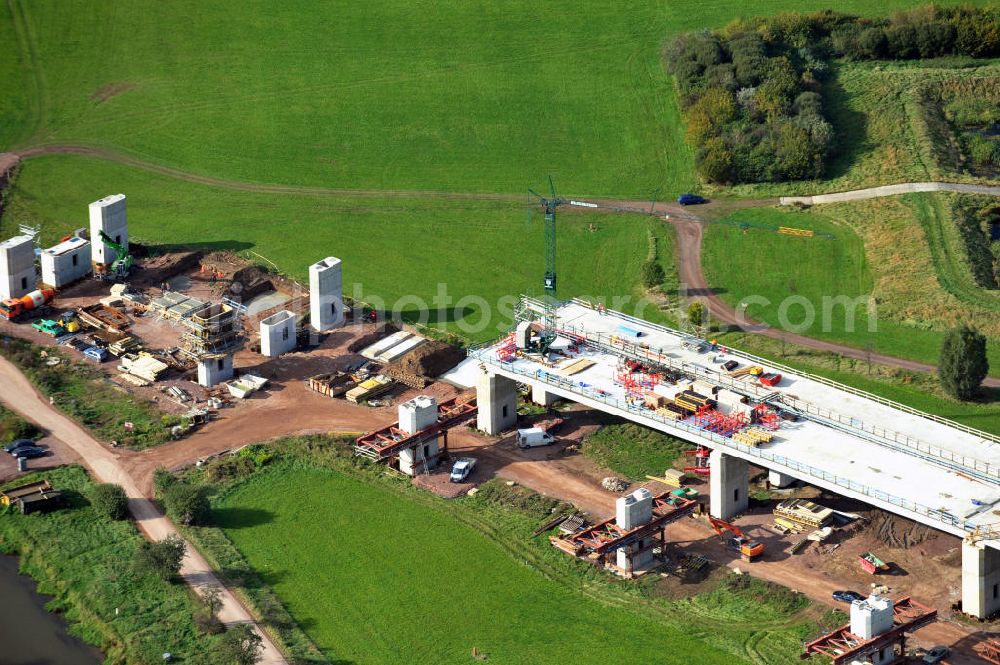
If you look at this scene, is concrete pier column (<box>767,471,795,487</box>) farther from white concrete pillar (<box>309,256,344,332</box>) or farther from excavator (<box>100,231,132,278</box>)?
excavator (<box>100,231,132,278</box>)

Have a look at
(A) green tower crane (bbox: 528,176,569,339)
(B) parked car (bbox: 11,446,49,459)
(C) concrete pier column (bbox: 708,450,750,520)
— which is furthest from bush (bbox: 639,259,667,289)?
(B) parked car (bbox: 11,446,49,459)

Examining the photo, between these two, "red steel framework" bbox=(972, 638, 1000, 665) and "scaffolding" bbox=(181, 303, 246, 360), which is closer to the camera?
"red steel framework" bbox=(972, 638, 1000, 665)

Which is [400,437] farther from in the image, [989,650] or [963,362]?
[989,650]

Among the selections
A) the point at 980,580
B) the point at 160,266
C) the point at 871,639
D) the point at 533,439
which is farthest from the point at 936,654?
the point at 160,266

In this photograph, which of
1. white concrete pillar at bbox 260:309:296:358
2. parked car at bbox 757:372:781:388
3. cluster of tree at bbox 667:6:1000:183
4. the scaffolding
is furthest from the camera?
cluster of tree at bbox 667:6:1000:183

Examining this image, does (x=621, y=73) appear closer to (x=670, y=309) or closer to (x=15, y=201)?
(x=670, y=309)
